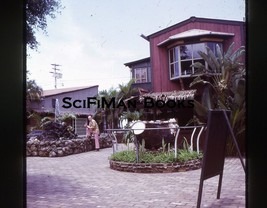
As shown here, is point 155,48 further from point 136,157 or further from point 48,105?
point 48,105

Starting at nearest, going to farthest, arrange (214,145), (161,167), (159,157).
Answer: (214,145) < (161,167) < (159,157)

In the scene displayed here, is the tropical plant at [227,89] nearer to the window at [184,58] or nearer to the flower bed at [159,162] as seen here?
the flower bed at [159,162]

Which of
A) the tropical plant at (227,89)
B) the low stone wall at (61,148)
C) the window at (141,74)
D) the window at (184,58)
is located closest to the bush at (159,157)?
the tropical plant at (227,89)

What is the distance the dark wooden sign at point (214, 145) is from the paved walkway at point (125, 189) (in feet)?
1.61

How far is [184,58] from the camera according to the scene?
1138 cm

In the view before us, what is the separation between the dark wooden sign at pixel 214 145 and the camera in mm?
2914

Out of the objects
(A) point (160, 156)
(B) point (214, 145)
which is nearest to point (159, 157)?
(A) point (160, 156)

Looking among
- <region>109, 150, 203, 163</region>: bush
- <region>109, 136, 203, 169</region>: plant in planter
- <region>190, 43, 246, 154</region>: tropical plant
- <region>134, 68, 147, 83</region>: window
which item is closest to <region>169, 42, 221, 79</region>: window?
<region>134, 68, 147, 83</region>: window

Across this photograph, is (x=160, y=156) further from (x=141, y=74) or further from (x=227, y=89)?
(x=141, y=74)

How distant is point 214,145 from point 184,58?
→ 8.70 m

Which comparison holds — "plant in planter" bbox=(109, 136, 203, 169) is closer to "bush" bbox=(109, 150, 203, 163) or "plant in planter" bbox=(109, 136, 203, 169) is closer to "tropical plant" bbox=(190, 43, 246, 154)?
"bush" bbox=(109, 150, 203, 163)

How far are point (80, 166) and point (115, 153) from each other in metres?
0.90

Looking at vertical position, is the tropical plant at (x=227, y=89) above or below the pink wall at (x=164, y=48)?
below
